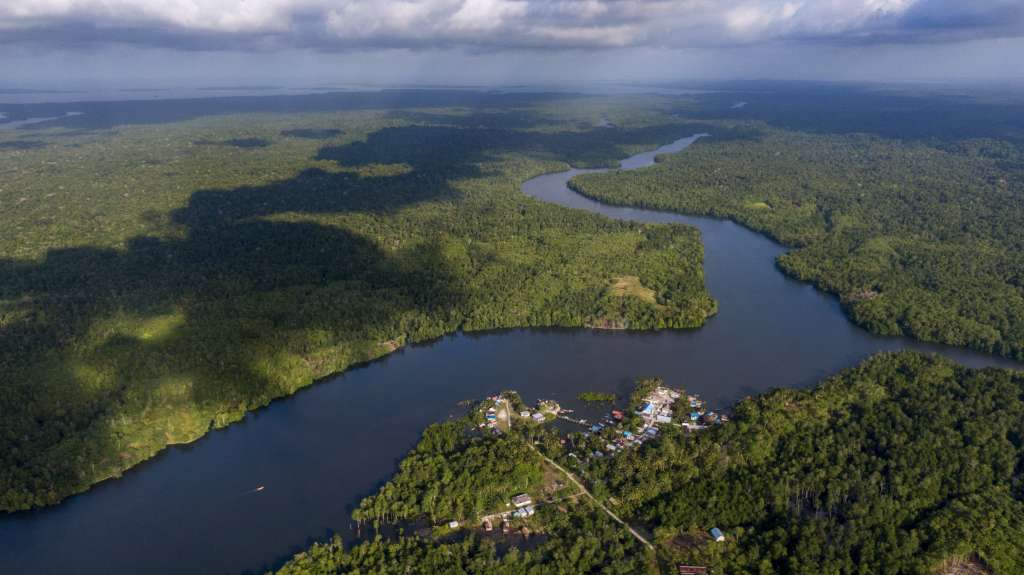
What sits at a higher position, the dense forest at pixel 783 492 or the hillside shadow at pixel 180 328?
the hillside shadow at pixel 180 328

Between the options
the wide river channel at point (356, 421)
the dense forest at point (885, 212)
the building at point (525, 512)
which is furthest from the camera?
the dense forest at point (885, 212)

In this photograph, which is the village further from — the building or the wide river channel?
the wide river channel

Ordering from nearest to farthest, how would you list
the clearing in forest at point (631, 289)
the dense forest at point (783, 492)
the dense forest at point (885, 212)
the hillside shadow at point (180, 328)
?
1. the dense forest at point (783, 492)
2. the hillside shadow at point (180, 328)
3. the dense forest at point (885, 212)
4. the clearing in forest at point (631, 289)

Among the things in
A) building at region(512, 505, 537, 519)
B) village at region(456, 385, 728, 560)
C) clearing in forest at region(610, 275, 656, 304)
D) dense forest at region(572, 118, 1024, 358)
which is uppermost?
dense forest at region(572, 118, 1024, 358)

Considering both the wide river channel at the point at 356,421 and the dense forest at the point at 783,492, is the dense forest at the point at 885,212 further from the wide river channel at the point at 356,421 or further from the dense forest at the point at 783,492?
the dense forest at the point at 783,492

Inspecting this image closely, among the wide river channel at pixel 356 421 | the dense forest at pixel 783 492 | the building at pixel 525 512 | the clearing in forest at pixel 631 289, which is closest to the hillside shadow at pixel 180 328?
the wide river channel at pixel 356 421

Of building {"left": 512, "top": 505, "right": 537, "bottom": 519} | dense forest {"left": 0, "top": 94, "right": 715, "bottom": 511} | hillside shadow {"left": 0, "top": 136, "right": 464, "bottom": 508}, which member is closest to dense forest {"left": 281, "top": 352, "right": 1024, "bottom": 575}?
building {"left": 512, "top": 505, "right": 537, "bottom": 519}

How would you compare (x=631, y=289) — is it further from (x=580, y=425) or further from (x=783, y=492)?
(x=783, y=492)
